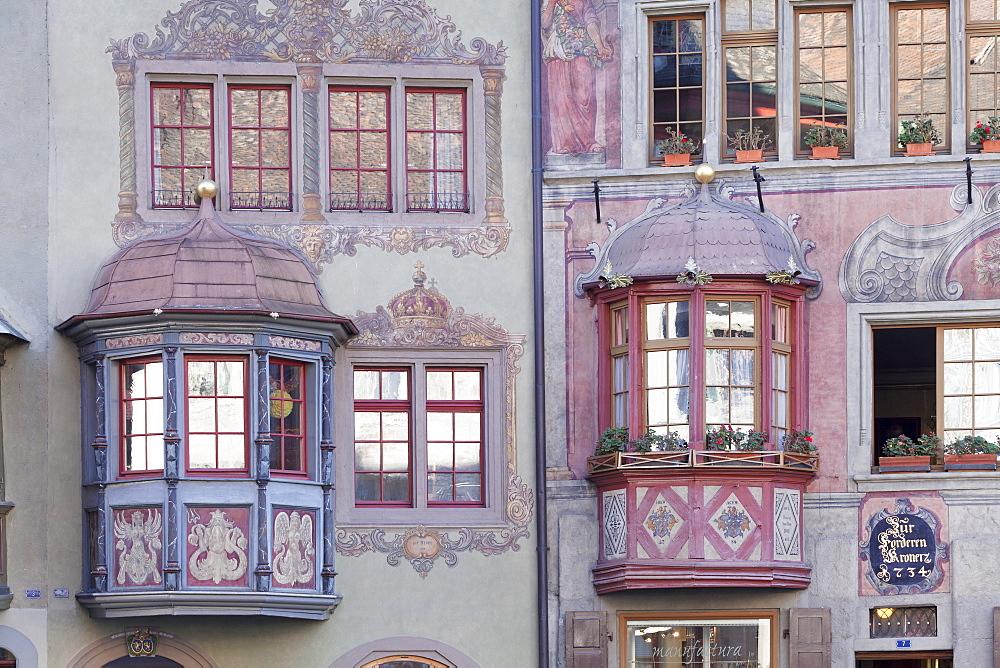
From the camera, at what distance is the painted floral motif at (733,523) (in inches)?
824

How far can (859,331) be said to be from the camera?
22.0 metres

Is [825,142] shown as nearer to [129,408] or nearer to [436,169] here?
[436,169]

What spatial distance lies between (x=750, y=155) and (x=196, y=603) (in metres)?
7.83

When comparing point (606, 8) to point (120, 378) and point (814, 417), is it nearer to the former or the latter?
point (814, 417)

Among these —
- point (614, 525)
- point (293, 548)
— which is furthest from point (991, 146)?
point (293, 548)

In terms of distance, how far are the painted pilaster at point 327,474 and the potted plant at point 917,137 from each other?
22.4 ft

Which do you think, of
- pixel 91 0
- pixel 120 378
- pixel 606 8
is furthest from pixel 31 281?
pixel 606 8

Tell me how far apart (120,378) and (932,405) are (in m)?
8.99

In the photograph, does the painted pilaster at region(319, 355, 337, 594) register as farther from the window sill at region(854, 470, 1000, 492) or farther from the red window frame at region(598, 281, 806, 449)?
the window sill at region(854, 470, 1000, 492)

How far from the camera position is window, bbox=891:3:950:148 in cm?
2227

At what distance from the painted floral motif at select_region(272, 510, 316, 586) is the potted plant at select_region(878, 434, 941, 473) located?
6.29m

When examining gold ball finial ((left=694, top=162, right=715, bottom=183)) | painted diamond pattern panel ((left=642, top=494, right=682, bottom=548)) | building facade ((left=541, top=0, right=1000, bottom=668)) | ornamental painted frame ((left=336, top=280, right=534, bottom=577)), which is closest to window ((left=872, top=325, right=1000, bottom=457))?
building facade ((left=541, top=0, right=1000, bottom=668))

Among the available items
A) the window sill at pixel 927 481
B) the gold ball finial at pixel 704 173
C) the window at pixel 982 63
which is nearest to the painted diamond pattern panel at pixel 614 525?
the window sill at pixel 927 481

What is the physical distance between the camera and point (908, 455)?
71.1ft
